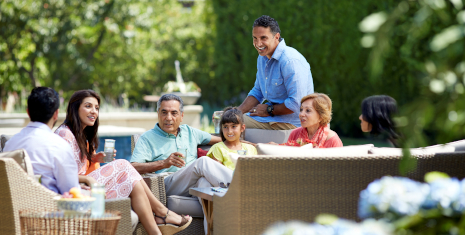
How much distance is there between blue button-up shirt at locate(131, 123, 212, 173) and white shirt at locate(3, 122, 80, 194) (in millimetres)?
1330

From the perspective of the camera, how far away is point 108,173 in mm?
3184

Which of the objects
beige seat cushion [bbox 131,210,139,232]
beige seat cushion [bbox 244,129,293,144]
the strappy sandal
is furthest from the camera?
beige seat cushion [bbox 244,129,293,144]

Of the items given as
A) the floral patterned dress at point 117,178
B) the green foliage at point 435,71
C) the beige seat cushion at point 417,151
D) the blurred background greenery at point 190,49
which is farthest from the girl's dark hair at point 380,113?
the blurred background greenery at point 190,49

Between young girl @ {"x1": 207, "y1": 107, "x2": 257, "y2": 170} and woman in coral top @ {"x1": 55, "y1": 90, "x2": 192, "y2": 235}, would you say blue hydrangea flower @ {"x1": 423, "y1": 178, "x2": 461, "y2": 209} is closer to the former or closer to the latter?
woman in coral top @ {"x1": 55, "y1": 90, "x2": 192, "y2": 235}

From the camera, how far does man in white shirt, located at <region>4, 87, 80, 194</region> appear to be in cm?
249

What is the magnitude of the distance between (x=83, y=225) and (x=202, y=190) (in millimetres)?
1112

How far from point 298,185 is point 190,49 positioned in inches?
519

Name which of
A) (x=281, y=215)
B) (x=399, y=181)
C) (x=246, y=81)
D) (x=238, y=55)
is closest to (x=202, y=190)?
(x=281, y=215)

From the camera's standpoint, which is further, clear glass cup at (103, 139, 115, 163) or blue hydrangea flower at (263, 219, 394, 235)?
clear glass cup at (103, 139, 115, 163)

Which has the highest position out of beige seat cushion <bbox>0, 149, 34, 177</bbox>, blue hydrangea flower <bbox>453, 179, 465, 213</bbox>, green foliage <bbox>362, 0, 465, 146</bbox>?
green foliage <bbox>362, 0, 465, 146</bbox>

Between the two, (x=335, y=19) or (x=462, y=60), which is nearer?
(x=462, y=60)

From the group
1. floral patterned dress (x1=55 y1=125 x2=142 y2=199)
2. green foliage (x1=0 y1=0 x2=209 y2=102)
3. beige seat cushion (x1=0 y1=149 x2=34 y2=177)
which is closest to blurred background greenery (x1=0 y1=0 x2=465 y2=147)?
green foliage (x1=0 y1=0 x2=209 y2=102)

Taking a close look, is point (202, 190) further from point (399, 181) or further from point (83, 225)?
point (399, 181)

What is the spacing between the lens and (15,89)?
39.8 ft
